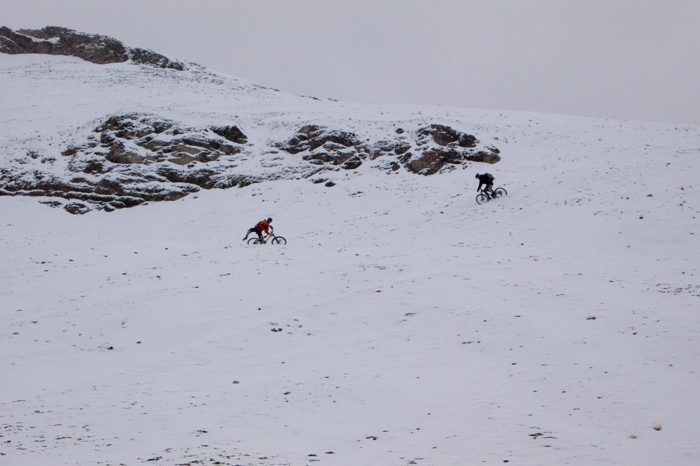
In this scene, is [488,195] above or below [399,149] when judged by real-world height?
below

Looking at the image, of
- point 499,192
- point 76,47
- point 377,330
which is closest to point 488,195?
point 499,192

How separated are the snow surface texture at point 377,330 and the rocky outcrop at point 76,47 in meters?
39.3

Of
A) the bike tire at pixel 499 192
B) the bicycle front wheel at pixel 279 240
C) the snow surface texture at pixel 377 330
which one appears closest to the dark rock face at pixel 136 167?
the snow surface texture at pixel 377 330

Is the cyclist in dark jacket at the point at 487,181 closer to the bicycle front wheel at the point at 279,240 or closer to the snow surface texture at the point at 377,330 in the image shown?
the snow surface texture at the point at 377,330

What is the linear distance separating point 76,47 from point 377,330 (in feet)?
225

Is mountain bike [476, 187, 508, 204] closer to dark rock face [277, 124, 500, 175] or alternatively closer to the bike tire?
the bike tire

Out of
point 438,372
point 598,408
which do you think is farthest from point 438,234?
point 598,408

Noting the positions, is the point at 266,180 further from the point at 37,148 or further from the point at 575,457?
the point at 575,457

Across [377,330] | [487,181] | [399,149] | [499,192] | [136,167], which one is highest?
[399,149]

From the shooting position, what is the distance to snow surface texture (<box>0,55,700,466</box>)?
23.8 feet

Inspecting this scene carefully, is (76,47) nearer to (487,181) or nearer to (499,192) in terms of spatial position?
(487,181)

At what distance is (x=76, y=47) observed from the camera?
202 feet

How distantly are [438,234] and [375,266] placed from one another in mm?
6295

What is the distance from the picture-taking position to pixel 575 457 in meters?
6.36
